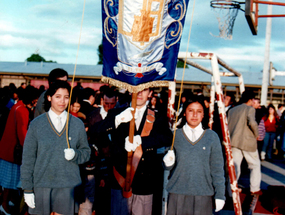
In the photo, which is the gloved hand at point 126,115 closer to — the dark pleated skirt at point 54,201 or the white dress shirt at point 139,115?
the white dress shirt at point 139,115

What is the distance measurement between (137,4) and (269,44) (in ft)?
35.2

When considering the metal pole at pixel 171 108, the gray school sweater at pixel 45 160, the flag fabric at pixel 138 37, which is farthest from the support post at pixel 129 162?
the metal pole at pixel 171 108

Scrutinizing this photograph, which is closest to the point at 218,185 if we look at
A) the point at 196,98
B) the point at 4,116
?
the point at 196,98

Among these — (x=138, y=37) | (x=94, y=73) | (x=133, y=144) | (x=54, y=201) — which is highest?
(x=94, y=73)

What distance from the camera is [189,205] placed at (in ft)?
10.6

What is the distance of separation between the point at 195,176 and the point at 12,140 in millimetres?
2660

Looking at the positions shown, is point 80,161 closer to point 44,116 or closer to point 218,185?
point 44,116

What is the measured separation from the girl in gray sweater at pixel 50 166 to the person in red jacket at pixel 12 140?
119 cm

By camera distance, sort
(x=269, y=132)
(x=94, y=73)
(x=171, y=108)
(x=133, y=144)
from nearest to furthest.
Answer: (x=133, y=144) < (x=171, y=108) < (x=269, y=132) < (x=94, y=73)

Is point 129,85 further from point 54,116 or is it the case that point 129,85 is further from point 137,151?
point 54,116

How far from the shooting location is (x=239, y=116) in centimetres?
629

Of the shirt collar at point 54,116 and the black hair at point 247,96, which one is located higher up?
the black hair at point 247,96

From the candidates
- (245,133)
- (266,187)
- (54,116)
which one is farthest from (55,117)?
(266,187)

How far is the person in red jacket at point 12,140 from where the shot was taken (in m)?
4.29
